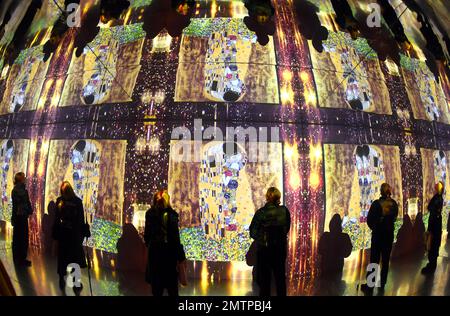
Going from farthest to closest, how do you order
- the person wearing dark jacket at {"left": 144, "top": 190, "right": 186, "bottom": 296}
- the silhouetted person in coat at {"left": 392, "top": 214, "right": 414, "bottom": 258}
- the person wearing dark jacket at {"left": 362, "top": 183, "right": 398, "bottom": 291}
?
the silhouetted person in coat at {"left": 392, "top": 214, "right": 414, "bottom": 258}, the person wearing dark jacket at {"left": 362, "top": 183, "right": 398, "bottom": 291}, the person wearing dark jacket at {"left": 144, "top": 190, "right": 186, "bottom": 296}

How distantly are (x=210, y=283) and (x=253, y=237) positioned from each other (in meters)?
0.40

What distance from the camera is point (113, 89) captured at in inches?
102

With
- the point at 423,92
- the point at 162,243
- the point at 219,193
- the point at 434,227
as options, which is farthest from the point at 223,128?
the point at 434,227

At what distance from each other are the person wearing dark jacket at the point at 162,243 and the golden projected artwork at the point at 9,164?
101 centimetres

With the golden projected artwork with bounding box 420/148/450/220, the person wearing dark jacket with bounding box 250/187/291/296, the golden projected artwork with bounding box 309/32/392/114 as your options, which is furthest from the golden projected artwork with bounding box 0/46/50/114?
the golden projected artwork with bounding box 420/148/450/220

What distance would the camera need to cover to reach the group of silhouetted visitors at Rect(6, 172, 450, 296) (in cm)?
246

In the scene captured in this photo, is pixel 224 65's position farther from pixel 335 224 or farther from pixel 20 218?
pixel 20 218

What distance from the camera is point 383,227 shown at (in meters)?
2.61

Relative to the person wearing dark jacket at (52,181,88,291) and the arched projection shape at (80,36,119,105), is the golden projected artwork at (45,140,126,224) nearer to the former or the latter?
the person wearing dark jacket at (52,181,88,291)

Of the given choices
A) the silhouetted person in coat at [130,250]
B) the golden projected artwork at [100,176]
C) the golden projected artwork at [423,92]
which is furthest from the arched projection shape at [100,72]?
the golden projected artwork at [423,92]

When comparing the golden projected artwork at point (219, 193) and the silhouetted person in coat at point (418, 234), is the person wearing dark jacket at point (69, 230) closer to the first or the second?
the golden projected artwork at point (219, 193)

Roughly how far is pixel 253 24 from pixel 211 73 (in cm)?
47

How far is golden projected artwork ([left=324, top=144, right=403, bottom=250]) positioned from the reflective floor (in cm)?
19

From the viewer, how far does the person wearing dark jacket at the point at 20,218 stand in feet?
8.93
